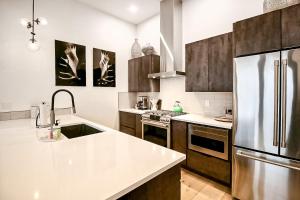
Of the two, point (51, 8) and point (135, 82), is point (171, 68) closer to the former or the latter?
point (135, 82)

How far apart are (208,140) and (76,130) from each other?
194cm

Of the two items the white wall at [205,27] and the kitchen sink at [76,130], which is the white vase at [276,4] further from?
the kitchen sink at [76,130]

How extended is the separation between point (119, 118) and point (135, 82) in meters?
1.02

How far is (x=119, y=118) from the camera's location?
4078mm

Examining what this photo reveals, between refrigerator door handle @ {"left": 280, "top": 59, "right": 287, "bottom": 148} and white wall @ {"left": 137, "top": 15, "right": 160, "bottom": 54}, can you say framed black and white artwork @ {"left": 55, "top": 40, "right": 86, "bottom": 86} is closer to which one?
white wall @ {"left": 137, "top": 15, "right": 160, "bottom": 54}

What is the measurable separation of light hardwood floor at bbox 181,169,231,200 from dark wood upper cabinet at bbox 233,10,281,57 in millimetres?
1799

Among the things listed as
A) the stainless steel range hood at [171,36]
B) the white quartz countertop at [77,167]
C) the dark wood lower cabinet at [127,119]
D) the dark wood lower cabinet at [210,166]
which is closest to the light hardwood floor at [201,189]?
the dark wood lower cabinet at [210,166]

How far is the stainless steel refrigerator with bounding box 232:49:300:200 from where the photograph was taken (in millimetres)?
1523

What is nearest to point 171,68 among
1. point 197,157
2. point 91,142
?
point 197,157

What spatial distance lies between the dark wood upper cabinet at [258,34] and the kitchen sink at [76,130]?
2.09 m

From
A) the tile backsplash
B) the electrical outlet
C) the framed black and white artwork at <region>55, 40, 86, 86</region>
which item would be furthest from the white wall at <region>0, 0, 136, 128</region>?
the electrical outlet

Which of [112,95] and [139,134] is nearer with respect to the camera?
[139,134]

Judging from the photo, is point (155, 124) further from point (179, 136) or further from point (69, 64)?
point (69, 64)

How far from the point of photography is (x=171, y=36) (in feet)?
10.8
